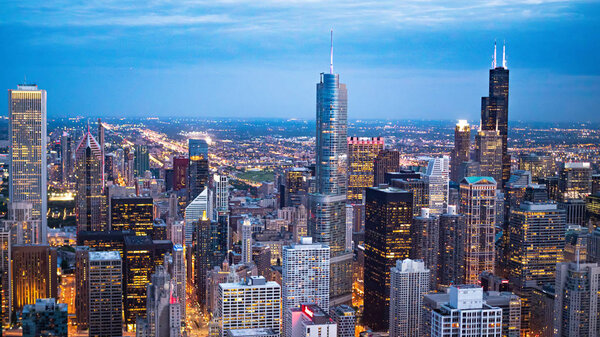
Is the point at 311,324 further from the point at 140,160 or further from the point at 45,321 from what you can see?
the point at 140,160

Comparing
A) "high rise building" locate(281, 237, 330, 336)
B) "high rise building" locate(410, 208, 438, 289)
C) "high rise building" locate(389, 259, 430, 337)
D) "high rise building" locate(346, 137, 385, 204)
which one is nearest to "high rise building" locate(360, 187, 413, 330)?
"high rise building" locate(410, 208, 438, 289)

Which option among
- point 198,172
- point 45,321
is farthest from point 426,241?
point 45,321

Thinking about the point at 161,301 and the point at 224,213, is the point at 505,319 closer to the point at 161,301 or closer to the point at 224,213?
the point at 161,301

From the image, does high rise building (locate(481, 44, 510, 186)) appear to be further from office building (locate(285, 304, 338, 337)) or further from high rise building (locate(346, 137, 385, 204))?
→ office building (locate(285, 304, 338, 337))

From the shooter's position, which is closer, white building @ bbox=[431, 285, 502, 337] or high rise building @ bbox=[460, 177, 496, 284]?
white building @ bbox=[431, 285, 502, 337]

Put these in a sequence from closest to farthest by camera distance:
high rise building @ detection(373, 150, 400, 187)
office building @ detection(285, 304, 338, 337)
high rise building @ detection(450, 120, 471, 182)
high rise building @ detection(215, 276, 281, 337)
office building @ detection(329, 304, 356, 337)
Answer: office building @ detection(285, 304, 338, 337)
high rise building @ detection(215, 276, 281, 337)
office building @ detection(329, 304, 356, 337)
high rise building @ detection(450, 120, 471, 182)
high rise building @ detection(373, 150, 400, 187)

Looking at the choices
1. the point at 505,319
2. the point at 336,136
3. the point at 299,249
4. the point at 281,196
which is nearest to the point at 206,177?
the point at 281,196
